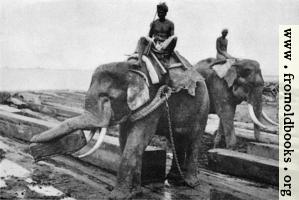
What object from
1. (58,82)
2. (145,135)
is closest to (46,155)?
(145,135)

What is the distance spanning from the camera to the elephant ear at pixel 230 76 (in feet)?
23.4

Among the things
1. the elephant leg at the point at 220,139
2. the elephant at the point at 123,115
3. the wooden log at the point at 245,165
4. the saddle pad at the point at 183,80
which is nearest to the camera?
the elephant at the point at 123,115

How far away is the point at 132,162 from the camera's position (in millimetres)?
4215

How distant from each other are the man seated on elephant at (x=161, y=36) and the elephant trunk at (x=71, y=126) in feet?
A: 3.29

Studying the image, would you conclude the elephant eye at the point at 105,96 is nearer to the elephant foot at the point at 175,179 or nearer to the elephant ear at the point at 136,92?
the elephant ear at the point at 136,92

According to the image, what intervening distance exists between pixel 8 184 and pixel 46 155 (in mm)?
1030

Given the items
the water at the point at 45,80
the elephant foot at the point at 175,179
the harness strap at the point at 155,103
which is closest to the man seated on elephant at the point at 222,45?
the elephant foot at the point at 175,179

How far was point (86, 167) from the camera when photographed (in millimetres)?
5672

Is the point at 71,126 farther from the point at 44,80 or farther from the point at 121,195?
the point at 44,80

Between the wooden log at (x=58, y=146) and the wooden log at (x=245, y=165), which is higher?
the wooden log at (x=58, y=146)

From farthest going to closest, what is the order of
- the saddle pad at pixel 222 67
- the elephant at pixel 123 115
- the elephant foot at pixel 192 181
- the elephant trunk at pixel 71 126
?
the saddle pad at pixel 222 67
the elephant foot at pixel 192 181
the elephant at pixel 123 115
the elephant trunk at pixel 71 126

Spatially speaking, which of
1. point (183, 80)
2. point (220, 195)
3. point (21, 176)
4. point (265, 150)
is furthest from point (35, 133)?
point (220, 195)

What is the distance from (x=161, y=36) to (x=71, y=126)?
1640 millimetres

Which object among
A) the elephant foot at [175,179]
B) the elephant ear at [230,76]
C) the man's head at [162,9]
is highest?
the man's head at [162,9]
